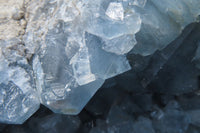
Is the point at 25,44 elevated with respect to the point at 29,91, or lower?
elevated

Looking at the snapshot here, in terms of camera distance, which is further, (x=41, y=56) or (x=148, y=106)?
(x=148, y=106)

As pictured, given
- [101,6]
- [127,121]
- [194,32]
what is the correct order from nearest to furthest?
[101,6], [194,32], [127,121]

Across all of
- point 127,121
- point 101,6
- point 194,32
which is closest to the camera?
point 101,6

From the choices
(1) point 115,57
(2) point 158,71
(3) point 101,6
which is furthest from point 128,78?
(3) point 101,6

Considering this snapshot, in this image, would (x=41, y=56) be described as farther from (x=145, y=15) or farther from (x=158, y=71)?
(x=158, y=71)

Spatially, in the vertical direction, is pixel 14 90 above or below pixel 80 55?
below

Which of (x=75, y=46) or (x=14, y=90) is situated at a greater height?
(x=75, y=46)

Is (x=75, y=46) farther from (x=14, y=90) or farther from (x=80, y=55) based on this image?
(x=14, y=90)

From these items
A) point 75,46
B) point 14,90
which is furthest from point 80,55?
point 14,90
